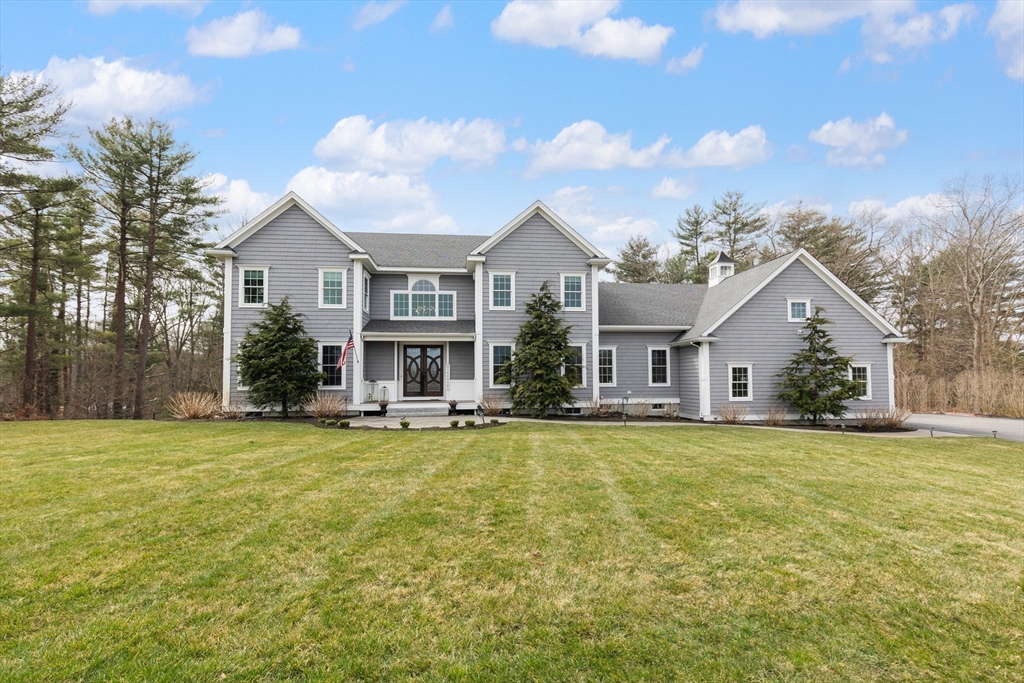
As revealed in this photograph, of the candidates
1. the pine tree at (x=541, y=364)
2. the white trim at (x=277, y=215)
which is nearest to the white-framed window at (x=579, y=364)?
the pine tree at (x=541, y=364)

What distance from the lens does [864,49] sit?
48.3 ft

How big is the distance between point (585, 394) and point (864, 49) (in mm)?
14900

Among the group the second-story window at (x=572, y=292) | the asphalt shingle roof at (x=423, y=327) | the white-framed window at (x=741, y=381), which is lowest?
the white-framed window at (x=741, y=381)

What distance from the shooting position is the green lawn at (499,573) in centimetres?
281

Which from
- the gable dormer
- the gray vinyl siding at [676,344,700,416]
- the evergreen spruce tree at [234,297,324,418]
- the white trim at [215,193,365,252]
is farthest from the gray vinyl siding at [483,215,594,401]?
the gable dormer

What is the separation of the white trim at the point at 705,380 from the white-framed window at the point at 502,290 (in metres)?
7.77

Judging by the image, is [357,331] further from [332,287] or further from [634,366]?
[634,366]

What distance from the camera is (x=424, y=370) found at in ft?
62.0

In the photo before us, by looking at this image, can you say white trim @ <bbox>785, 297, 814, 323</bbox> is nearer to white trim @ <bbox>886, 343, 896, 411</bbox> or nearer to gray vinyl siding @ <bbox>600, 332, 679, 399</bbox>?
white trim @ <bbox>886, 343, 896, 411</bbox>

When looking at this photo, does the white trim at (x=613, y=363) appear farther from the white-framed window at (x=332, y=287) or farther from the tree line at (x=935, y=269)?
the tree line at (x=935, y=269)

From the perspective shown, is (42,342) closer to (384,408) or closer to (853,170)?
(384,408)

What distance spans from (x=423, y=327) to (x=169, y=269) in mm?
16426

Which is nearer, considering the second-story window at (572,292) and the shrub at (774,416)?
the shrub at (774,416)

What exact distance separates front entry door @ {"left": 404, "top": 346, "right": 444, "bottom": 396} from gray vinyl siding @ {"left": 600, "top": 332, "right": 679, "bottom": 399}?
6.99 meters
